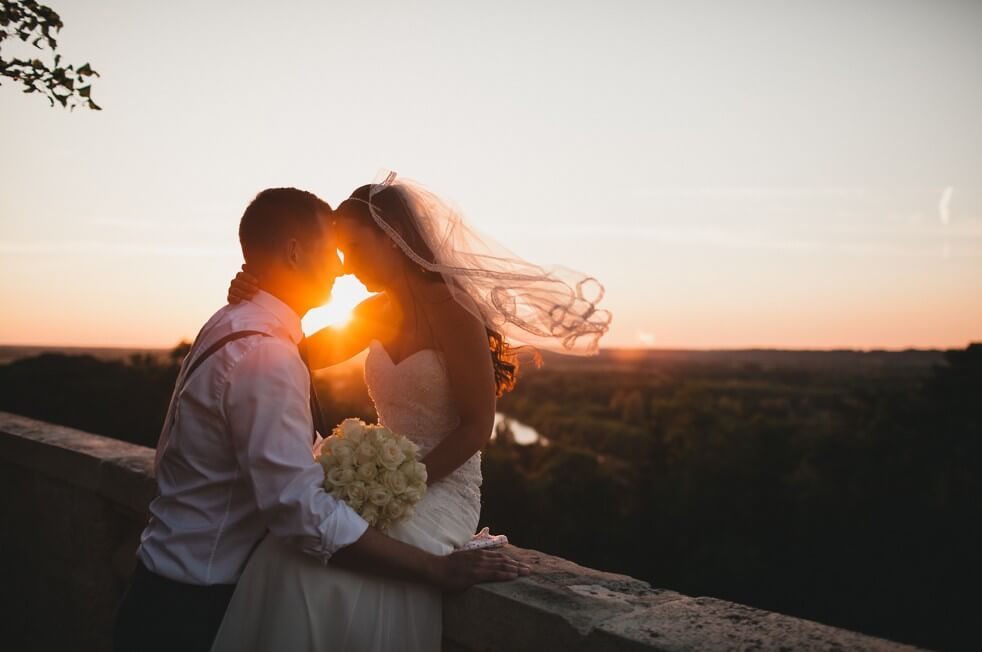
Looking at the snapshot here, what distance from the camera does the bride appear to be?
2.17 m

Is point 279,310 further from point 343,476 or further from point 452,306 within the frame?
point 452,306

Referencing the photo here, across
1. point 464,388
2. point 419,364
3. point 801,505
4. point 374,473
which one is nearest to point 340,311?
point 419,364

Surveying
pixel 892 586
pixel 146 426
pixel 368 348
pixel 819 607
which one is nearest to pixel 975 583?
pixel 892 586

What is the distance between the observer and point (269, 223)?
2.37 m

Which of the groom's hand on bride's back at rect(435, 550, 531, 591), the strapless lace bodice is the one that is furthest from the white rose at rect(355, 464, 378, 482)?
the strapless lace bodice

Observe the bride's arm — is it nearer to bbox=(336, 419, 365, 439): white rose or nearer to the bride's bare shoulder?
the bride's bare shoulder

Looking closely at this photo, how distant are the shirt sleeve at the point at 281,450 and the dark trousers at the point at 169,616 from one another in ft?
1.28

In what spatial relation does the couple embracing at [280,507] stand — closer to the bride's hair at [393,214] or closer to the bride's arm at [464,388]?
the bride's arm at [464,388]

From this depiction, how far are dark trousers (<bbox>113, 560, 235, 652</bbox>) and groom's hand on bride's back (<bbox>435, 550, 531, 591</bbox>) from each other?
0.66m

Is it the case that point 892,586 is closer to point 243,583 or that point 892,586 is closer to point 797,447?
point 797,447

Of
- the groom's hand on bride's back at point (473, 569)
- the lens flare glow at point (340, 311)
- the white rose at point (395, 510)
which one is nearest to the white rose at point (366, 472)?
the white rose at point (395, 510)

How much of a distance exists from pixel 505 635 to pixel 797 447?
4402 centimetres

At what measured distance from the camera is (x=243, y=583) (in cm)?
220

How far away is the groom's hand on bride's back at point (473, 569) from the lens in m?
2.30
